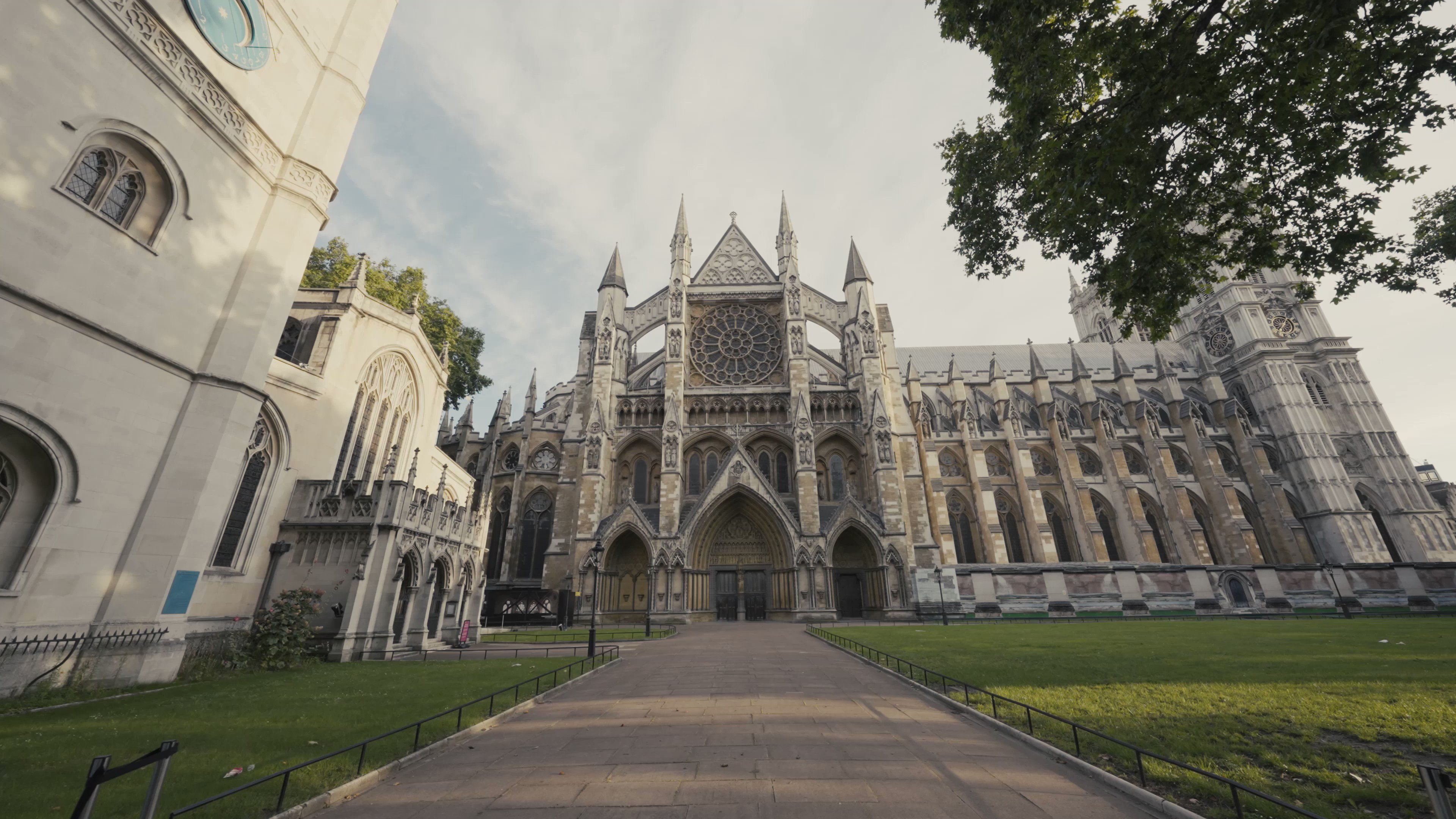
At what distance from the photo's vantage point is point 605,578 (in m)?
29.2

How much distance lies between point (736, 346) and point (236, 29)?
25.8m

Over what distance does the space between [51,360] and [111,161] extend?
4357 millimetres

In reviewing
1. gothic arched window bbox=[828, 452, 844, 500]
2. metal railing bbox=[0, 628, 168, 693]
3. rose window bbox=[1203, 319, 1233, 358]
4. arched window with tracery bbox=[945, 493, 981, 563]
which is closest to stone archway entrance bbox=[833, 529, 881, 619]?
gothic arched window bbox=[828, 452, 844, 500]

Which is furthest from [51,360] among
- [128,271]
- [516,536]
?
[516,536]

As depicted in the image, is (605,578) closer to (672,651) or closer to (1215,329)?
(672,651)

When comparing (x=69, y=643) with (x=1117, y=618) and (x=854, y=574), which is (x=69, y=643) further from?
(x=1117, y=618)

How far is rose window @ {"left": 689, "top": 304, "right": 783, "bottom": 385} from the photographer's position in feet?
113

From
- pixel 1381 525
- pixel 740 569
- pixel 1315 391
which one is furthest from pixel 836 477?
pixel 1315 391

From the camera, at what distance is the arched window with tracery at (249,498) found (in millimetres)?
13805

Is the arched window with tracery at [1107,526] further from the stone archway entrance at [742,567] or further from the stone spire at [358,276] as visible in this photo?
the stone spire at [358,276]

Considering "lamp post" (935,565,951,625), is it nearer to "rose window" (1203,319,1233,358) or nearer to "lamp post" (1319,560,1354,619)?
"lamp post" (1319,560,1354,619)

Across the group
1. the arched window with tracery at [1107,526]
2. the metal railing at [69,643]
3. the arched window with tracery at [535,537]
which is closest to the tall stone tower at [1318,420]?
the arched window with tracery at [1107,526]

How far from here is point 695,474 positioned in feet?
106

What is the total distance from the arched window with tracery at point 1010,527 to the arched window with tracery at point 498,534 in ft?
110
